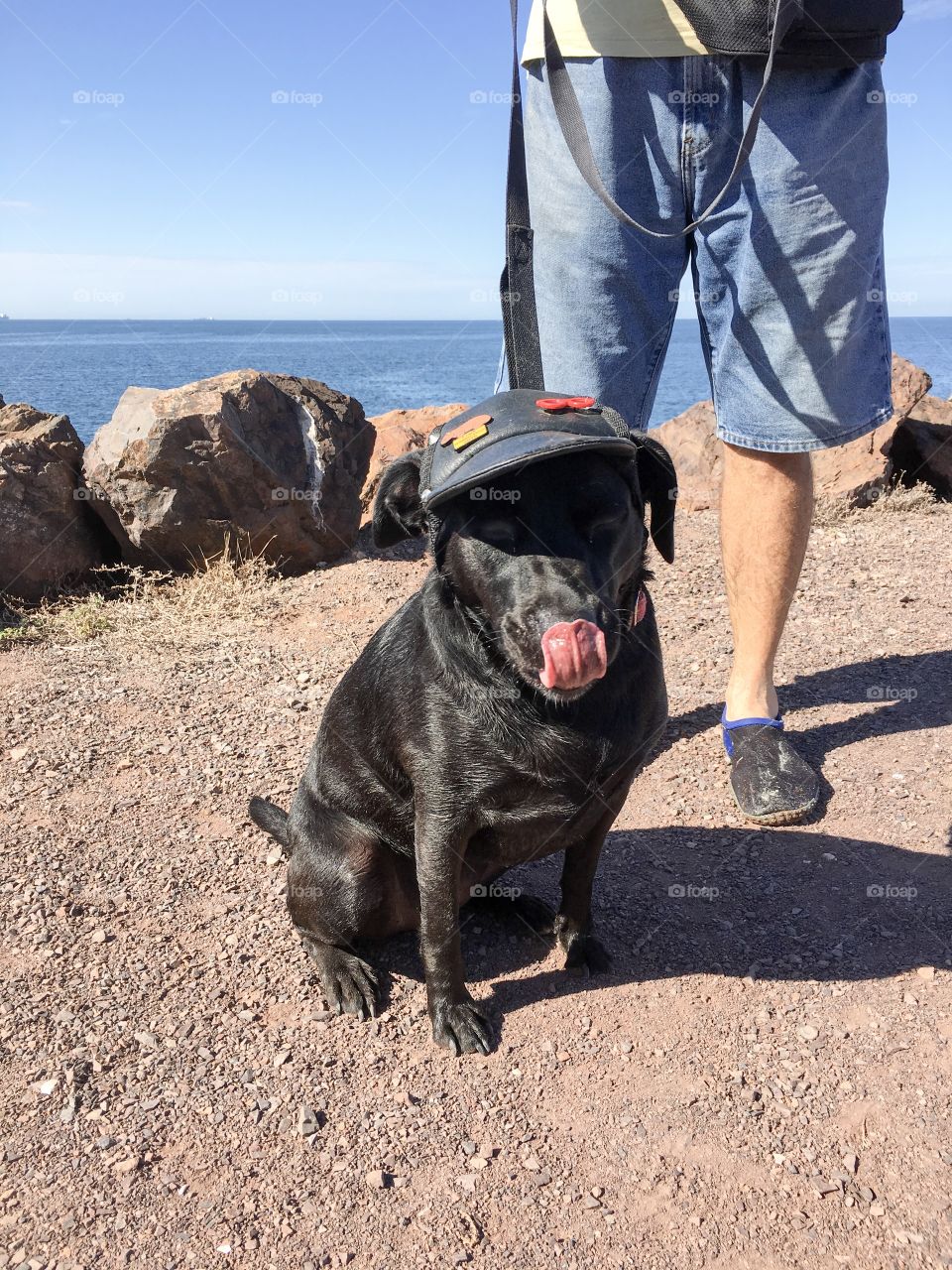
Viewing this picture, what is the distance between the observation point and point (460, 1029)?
263 cm

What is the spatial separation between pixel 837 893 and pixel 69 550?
498cm

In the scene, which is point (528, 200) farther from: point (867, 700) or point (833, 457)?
point (833, 457)

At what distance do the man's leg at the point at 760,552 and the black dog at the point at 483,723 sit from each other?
3.81ft

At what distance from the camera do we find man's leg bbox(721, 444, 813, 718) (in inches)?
148

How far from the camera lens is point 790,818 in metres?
3.59

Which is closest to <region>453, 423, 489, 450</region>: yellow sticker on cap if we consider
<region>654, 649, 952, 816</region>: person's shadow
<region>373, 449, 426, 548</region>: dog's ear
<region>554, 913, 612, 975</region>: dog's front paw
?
<region>373, 449, 426, 548</region>: dog's ear

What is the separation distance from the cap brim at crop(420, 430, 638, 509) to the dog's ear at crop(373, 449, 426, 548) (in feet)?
1.51

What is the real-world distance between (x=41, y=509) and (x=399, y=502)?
431 centimetres

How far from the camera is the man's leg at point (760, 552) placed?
12.3ft

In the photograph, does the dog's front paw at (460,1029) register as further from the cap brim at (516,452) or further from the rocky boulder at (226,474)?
the rocky boulder at (226,474)

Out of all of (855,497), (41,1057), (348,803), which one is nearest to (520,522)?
(348,803)

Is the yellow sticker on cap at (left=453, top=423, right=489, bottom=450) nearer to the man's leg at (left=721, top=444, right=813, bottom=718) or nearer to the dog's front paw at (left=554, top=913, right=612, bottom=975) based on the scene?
the dog's front paw at (left=554, top=913, right=612, bottom=975)

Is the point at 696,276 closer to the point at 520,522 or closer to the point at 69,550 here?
the point at 520,522

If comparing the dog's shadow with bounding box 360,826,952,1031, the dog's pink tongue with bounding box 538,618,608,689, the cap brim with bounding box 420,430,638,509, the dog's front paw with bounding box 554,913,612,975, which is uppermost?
the cap brim with bounding box 420,430,638,509
